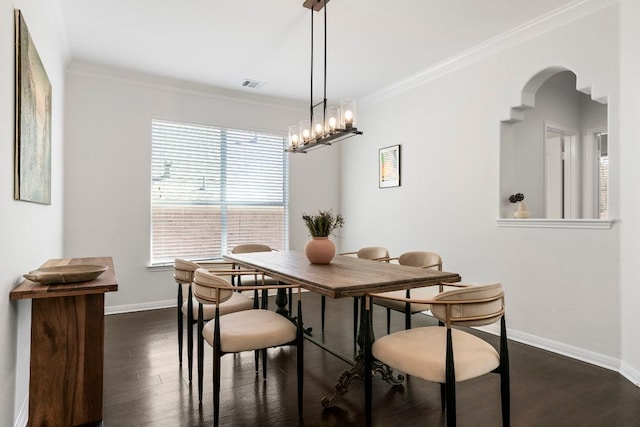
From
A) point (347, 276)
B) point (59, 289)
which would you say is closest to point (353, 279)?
point (347, 276)

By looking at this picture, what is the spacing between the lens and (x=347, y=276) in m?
2.36

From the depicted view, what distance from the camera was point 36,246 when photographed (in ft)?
8.23

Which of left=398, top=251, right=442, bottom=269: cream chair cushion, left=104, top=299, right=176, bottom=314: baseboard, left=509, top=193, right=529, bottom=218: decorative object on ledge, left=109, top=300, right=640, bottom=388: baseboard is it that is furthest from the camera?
left=104, top=299, right=176, bottom=314: baseboard

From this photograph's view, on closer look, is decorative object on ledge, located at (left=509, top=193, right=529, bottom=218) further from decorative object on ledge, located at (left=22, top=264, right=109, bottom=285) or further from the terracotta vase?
decorative object on ledge, located at (left=22, top=264, right=109, bottom=285)

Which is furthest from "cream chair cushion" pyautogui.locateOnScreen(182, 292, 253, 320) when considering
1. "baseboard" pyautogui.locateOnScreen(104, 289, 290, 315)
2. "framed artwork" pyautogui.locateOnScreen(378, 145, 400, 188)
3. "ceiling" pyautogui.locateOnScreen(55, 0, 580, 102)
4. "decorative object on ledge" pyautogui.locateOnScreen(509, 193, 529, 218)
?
"framed artwork" pyautogui.locateOnScreen(378, 145, 400, 188)

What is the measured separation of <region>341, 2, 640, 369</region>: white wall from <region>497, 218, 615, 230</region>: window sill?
0.18 feet

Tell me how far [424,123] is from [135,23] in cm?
326

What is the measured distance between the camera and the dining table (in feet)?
6.76

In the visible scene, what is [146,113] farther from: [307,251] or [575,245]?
[575,245]

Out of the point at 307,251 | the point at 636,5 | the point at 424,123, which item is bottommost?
the point at 307,251

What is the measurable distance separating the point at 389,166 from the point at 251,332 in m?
3.58

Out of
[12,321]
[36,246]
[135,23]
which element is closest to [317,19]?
[135,23]

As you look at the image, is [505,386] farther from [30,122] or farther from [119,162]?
[119,162]

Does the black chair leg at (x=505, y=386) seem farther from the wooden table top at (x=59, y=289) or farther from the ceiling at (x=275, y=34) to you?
the ceiling at (x=275, y=34)
